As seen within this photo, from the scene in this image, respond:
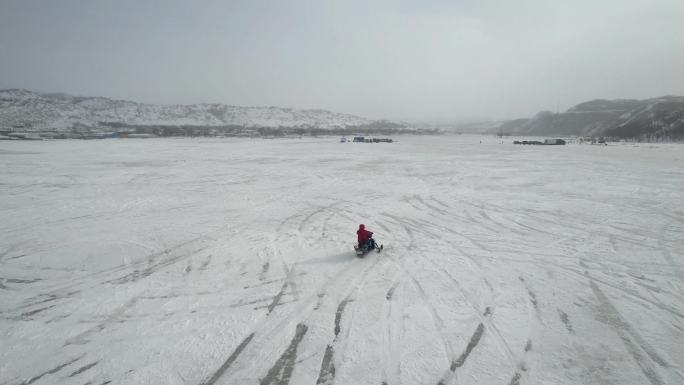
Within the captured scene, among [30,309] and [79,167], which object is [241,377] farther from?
[79,167]

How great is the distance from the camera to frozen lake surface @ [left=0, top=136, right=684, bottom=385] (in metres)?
4.79

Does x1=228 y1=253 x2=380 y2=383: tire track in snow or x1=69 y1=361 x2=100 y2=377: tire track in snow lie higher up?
x1=228 y1=253 x2=380 y2=383: tire track in snow

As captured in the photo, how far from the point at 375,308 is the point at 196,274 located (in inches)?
170

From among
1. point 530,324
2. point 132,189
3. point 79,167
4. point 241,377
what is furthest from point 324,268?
point 79,167

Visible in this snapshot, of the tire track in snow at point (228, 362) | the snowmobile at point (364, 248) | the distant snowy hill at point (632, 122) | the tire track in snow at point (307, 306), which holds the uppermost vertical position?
the distant snowy hill at point (632, 122)

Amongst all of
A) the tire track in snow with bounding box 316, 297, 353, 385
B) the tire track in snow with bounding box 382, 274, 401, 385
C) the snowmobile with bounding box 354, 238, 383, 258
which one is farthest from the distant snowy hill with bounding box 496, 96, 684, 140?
the tire track in snow with bounding box 316, 297, 353, 385

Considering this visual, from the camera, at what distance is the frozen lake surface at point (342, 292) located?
479 cm

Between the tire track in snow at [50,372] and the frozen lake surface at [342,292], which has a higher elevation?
the frozen lake surface at [342,292]

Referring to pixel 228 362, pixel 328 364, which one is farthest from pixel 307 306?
pixel 228 362

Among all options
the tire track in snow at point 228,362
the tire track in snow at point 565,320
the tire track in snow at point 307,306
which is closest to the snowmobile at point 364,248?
the tire track in snow at point 307,306

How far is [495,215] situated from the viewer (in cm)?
1245

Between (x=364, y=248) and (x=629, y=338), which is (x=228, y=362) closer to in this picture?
(x=364, y=248)

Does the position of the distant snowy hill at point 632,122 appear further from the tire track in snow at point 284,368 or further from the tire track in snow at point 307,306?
the tire track in snow at point 284,368

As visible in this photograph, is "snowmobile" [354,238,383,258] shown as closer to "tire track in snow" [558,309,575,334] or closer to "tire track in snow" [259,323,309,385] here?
"tire track in snow" [259,323,309,385]
